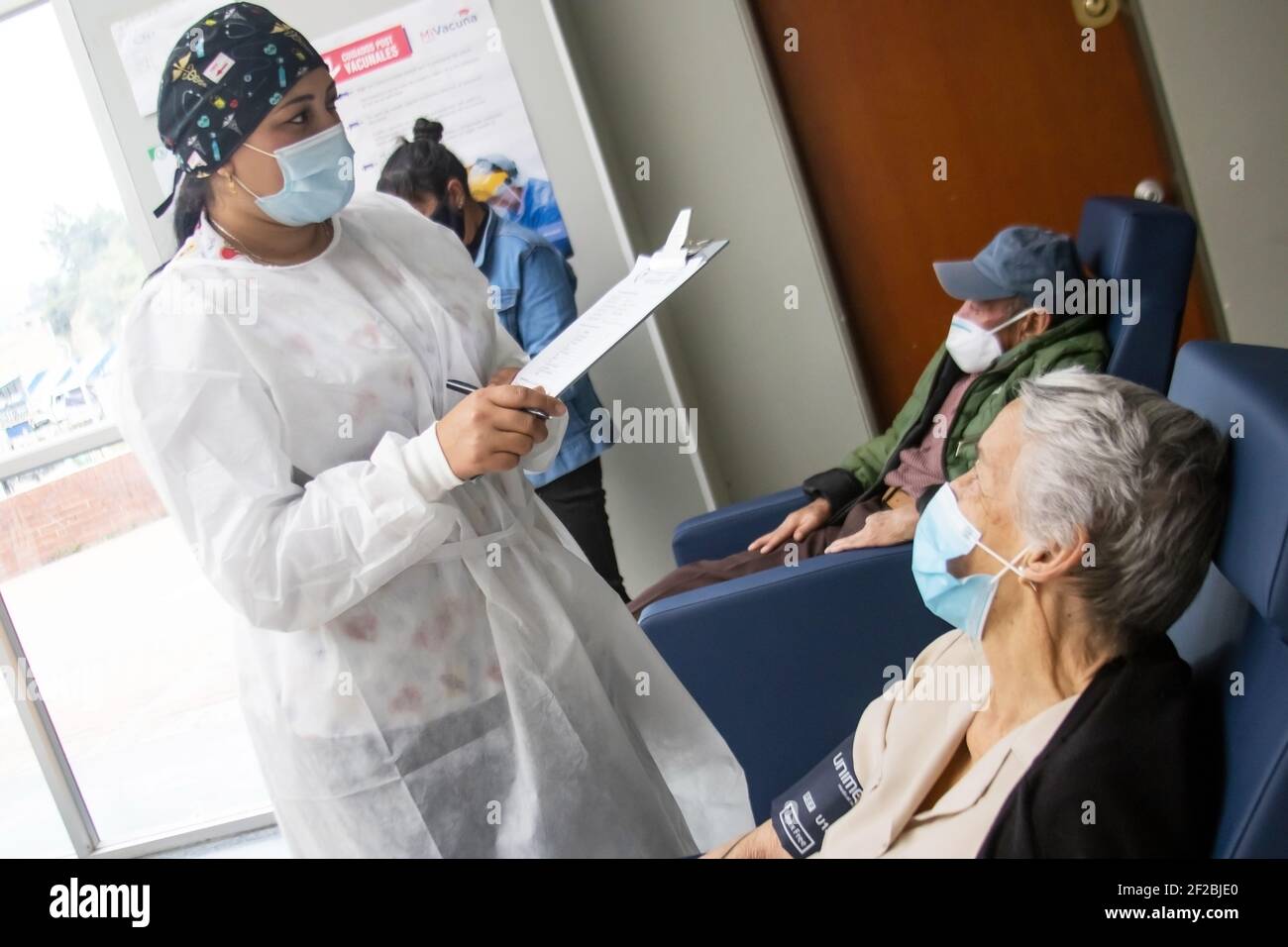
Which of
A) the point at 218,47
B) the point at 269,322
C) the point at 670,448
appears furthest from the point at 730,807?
the point at 670,448

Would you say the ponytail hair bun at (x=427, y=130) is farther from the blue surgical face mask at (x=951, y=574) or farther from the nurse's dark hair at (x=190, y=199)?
the blue surgical face mask at (x=951, y=574)

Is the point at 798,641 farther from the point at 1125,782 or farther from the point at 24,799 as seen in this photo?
the point at 24,799

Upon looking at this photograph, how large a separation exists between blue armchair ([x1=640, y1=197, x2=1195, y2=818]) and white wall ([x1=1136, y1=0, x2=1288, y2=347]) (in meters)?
0.90

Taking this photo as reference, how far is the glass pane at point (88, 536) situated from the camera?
3.02 metres

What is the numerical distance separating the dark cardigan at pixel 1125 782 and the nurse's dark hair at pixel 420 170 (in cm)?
202

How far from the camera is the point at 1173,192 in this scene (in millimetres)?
2695

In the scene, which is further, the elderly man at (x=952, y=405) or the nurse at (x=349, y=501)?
the elderly man at (x=952, y=405)

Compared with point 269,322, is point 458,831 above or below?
below

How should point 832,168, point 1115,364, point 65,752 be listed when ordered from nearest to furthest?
1. point 1115,364
2. point 832,168
3. point 65,752

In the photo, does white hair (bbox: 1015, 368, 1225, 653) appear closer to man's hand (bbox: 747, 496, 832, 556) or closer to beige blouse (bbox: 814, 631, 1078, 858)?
beige blouse (bbox: 814, 631, 1078, 858)

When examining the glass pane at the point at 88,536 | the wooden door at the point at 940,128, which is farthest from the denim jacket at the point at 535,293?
the glass pane at the point at 88,536

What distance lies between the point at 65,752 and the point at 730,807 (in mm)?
2383
